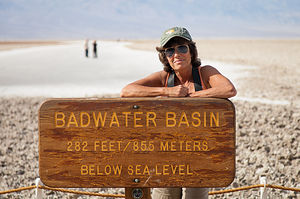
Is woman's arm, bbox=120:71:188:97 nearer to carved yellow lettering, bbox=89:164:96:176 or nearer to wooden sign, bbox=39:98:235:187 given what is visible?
wooden sign, bbox=39:98:235:187

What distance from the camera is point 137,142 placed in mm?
2154

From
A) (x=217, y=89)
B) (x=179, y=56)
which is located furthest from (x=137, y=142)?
(x=179, y=56)

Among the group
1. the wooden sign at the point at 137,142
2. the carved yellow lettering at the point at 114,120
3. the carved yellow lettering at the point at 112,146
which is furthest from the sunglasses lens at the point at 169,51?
the carved yellow lettering at the point at 112,146

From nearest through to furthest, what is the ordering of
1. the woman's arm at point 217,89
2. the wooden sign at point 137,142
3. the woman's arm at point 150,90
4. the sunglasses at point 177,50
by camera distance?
the wooden sign at point 137,142
the woman's arm at point 217,89
the woman's arm at point 150,90
the sunglasses at point 177,50

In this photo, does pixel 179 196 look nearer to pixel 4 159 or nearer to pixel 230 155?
pixel 230 155

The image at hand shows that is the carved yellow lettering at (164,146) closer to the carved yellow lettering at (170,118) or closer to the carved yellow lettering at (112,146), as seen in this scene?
the carved yellow lettering at (170,118)

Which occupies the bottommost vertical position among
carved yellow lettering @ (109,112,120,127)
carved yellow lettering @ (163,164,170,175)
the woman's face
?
carved yellow lettering @ (163,164,170,175)

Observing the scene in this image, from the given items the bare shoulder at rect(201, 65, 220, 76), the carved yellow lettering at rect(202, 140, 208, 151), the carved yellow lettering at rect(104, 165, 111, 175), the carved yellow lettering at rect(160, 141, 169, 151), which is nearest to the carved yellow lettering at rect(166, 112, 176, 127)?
the carved yellow lettering at rect(160, 141, 169, 151)

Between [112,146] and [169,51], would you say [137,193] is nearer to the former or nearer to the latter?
[112,146]

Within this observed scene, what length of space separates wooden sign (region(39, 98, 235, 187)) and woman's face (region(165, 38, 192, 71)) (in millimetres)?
487

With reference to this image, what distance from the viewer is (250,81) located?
14.5 metres

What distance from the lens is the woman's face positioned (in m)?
2.50

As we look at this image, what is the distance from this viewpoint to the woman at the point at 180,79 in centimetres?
236

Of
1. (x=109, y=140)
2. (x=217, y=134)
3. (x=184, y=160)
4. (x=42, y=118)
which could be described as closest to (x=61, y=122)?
(x=42, y=118)
